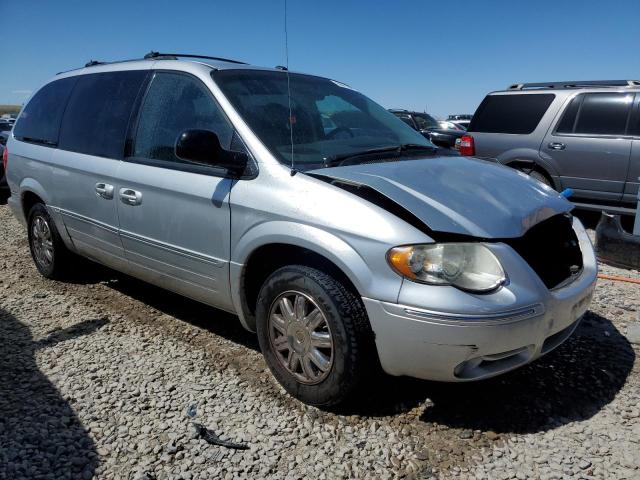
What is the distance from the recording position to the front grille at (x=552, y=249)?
2668 mm

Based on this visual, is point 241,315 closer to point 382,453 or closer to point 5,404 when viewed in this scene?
point 382,453

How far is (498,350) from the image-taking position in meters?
2.42

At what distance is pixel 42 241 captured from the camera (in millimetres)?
4957

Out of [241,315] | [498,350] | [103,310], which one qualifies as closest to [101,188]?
[103,310]

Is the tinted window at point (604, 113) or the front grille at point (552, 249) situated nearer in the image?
the front grille at point (552, 249)

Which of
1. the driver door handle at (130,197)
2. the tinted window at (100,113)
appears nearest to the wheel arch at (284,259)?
the driver door handle at (130,197)

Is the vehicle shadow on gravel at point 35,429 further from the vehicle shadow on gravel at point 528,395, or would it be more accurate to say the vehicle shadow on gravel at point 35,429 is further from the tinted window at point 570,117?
the tinted window at point 570,117

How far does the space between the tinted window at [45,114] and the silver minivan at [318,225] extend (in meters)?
0.36

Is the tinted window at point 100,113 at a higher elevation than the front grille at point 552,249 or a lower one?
higher

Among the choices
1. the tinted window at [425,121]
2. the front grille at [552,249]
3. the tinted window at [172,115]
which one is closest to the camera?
the front grille at [552,249]

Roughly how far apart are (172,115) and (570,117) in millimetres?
5657

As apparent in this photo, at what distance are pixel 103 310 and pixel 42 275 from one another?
4.12ft

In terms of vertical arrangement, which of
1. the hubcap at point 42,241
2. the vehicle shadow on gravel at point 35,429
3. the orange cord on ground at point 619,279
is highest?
the hubcap at point 42,241

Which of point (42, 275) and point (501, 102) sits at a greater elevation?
point (501, 102)
